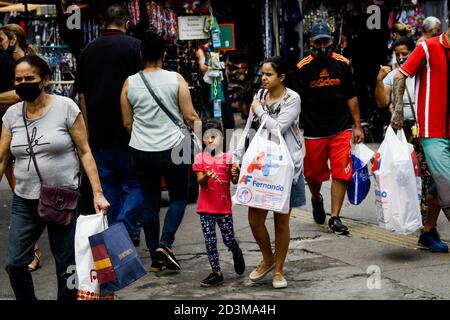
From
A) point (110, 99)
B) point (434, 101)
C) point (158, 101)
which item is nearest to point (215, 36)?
point (110, 99)

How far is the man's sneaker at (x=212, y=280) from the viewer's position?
266 inches

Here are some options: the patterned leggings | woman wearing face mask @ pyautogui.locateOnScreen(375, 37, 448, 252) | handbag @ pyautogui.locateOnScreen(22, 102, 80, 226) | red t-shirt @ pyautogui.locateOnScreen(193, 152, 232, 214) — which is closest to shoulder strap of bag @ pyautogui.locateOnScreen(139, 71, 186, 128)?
red t-shirt @ pyautogui.locateOnScreen(193, 152, 232, 214)

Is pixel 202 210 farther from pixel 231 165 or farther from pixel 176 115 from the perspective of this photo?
pixel 176 115

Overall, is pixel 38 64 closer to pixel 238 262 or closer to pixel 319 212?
pixel 238 262

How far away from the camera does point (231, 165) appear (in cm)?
684

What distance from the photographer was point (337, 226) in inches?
335

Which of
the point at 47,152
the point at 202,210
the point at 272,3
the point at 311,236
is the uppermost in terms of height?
the point at 272,3

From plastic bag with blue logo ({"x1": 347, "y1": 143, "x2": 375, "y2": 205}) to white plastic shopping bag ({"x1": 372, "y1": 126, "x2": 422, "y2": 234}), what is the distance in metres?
1.17

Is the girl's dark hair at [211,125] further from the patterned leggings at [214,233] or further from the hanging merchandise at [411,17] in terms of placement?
the hanging merchandise at [411,17]

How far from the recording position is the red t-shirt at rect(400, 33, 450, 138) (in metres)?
7.29

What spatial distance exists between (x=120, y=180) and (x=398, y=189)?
2.43 metres

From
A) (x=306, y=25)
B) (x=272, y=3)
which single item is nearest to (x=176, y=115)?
(x=272, y=3)

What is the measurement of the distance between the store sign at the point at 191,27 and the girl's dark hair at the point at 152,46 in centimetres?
467

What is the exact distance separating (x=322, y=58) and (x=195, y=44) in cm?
389
